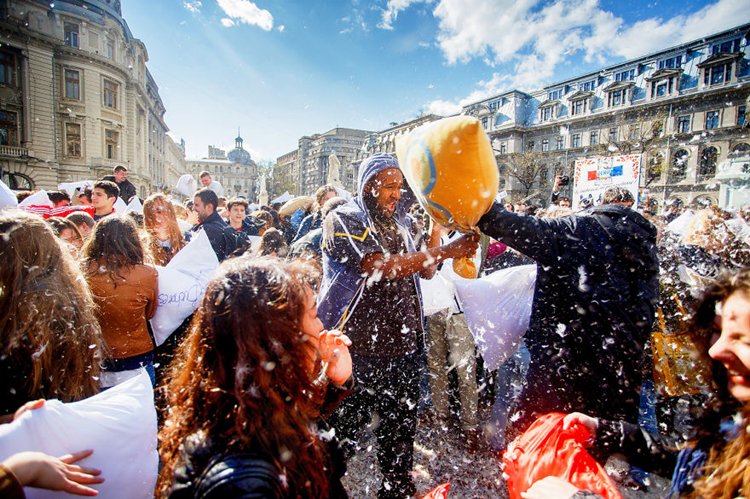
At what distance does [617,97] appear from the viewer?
3734 cm

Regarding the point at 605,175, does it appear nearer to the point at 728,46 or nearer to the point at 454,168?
the point at 454,168

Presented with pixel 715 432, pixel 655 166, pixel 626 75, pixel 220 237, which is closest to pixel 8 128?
pixel 220 237

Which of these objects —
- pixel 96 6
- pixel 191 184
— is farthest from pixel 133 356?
pixel 96 6

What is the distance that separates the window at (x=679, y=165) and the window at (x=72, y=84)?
5214 cm

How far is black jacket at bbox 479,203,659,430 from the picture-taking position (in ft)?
5.90

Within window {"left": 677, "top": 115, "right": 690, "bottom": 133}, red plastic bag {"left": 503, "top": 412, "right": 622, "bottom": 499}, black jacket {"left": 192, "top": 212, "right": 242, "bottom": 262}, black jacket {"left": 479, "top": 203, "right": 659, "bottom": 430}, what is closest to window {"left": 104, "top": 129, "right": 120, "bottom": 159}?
black jacket {"left": 192, "top": 212, "right": 242, "bottom": 262}

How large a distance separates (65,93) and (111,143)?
4.93m

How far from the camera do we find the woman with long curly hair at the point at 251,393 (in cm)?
85

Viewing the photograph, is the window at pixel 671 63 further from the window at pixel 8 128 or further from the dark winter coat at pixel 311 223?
the window at pixel 8 128

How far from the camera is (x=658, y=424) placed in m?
3.16

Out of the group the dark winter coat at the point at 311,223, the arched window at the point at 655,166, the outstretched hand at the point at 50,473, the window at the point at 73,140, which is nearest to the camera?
the outstretched hand at the point at 50,473

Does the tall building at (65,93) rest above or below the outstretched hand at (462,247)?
above

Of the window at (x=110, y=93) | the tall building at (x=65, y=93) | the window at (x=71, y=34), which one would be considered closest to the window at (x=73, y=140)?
the tall building at (x=65, y=93)

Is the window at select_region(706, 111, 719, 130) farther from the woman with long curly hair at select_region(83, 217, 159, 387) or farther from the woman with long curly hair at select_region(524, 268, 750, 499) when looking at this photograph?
the woman with long curly hair at select_region(83, 217, 159, 387)
